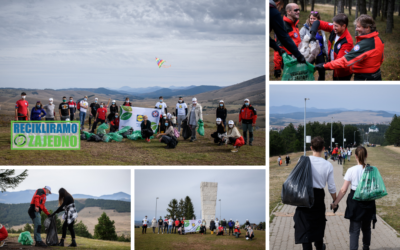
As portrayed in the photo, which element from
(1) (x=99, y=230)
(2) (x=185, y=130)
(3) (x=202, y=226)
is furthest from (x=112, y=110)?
(3) (x=202, y=226)

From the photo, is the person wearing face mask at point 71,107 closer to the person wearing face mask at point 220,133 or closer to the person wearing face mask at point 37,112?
the person wearing face mask at point 37,112

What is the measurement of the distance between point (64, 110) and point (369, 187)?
9360 mm

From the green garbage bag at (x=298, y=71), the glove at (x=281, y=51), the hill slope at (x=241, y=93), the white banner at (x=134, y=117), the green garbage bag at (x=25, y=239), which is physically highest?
the hill slope at (x=241, y=93)

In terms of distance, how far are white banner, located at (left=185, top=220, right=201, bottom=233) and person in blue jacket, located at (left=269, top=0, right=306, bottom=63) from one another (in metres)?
3.92

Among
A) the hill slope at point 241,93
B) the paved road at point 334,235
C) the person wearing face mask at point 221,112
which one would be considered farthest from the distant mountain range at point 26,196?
the hill slope at point 241,93

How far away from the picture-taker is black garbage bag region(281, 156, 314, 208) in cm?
362

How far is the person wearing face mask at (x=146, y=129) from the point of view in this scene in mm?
9789

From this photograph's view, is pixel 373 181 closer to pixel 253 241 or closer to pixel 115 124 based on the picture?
pixel 253 241

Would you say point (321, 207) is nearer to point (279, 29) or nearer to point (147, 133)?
point (279, 29)

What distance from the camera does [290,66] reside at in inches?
190

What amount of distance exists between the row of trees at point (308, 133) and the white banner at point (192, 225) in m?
2.15

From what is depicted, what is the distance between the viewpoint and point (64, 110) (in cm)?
1034

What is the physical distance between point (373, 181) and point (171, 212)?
375cm

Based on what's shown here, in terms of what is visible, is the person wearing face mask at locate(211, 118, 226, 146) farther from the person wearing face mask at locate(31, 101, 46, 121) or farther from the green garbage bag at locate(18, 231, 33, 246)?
the green garbage bag at locate(18, 231, 33, 246)
